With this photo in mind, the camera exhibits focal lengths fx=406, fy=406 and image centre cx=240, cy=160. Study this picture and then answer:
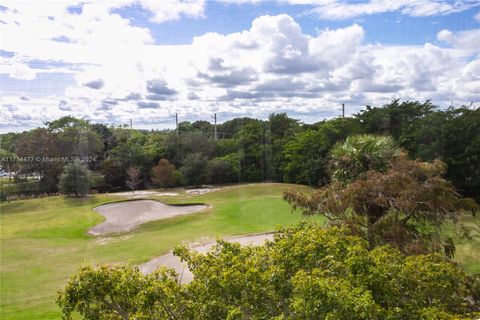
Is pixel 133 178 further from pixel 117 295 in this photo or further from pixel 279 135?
pixel 117 295

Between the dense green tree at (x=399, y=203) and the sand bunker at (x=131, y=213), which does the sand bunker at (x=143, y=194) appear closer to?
the sand bunker at (x=131, y=213)

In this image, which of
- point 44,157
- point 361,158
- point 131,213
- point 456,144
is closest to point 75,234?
point 131,213

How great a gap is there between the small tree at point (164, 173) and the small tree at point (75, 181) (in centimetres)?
450

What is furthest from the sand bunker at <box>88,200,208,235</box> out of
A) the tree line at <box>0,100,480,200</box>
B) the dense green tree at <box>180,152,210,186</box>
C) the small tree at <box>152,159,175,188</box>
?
the dense green tree at <box>180,152,210,186</box>

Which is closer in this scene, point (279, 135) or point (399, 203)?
point (399, 203)

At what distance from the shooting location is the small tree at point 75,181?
71.8 feet

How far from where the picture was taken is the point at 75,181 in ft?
72.2

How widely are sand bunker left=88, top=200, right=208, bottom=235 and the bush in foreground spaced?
13.0 metres

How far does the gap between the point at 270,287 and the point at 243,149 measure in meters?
23.9

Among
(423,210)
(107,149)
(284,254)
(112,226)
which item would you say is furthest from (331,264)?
(107,149)

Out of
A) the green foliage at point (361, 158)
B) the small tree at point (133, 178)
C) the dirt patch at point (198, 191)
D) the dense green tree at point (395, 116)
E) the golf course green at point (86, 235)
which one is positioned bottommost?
the golf course green at point (86, 235)

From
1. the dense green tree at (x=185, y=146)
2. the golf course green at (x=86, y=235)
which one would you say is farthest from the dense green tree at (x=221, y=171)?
the golf course green at (x=86, y=235)

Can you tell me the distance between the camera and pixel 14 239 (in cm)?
1583

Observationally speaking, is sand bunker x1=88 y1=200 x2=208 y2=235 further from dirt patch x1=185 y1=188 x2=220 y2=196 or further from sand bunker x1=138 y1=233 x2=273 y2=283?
sand bunker x1=138 y1=233 x2=273 y2=283
